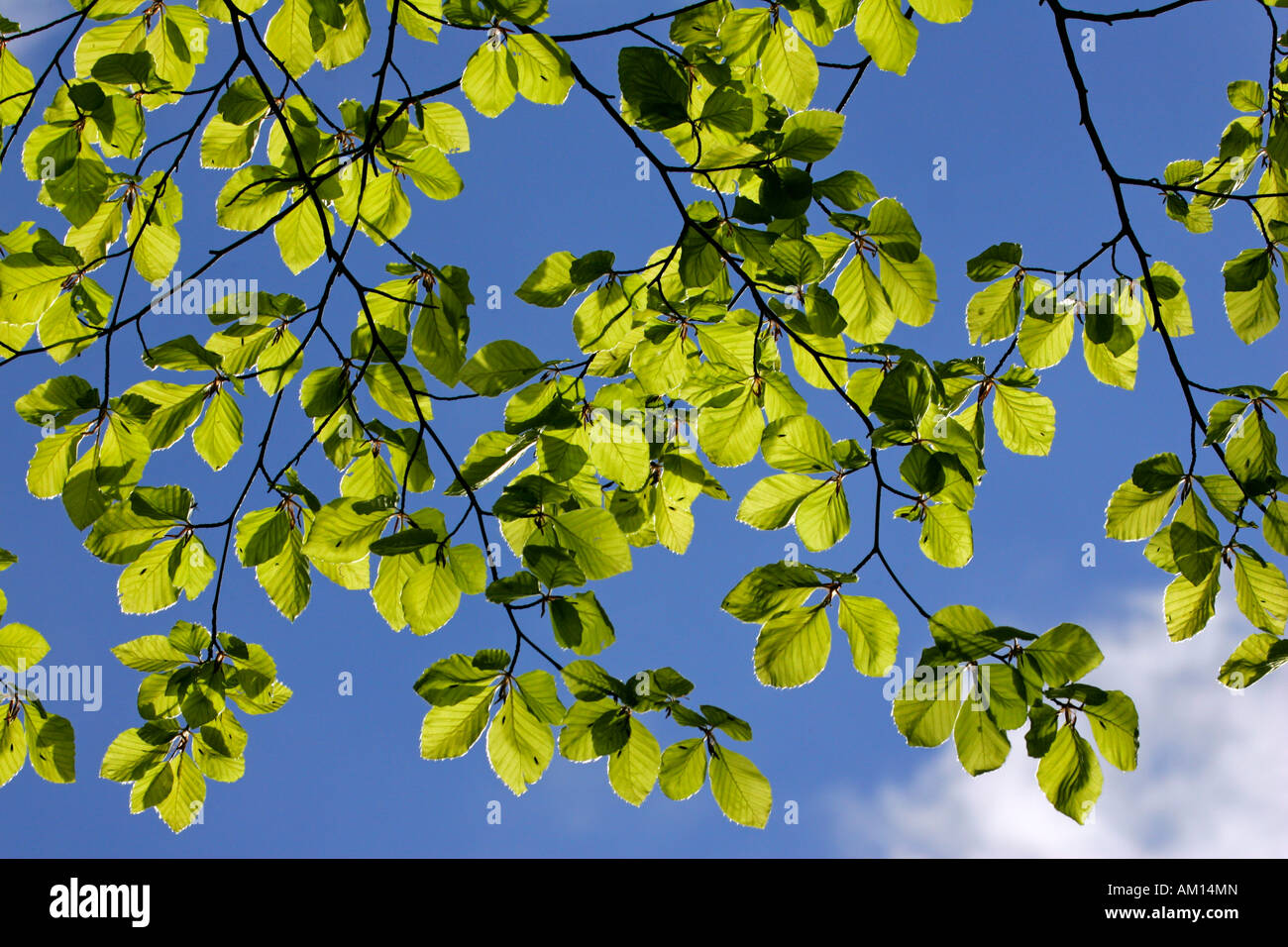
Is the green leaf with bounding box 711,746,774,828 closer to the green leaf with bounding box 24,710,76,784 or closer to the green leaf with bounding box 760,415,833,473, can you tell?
the green leaf with bounding box 760,415,833,473

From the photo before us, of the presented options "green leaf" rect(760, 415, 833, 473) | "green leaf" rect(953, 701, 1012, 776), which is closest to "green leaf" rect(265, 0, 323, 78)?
"green leaf" rect(760, 415, 833, 473)

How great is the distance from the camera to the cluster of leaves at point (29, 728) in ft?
6.54

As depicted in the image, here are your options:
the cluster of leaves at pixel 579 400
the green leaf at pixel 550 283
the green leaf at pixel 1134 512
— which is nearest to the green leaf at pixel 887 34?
the cluster of leaves at pixel 579 400

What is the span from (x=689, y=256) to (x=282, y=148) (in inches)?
52.3

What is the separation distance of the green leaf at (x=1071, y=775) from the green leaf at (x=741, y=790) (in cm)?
53

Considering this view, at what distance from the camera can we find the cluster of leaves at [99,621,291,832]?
201 cm

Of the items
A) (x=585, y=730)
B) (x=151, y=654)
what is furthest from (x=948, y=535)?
(x=151, y=654)

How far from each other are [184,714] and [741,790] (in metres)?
1.38

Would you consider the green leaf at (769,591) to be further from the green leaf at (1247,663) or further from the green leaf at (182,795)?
the green leaf at (182,795)

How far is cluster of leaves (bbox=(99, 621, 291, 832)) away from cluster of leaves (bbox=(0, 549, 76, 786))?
0.10 metres

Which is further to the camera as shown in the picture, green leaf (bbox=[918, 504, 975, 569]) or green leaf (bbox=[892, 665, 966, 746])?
green leaf (bbox=[918, 504, 975, 569])

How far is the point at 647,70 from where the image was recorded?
1625 mm

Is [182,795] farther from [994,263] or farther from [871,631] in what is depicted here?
[994,263]

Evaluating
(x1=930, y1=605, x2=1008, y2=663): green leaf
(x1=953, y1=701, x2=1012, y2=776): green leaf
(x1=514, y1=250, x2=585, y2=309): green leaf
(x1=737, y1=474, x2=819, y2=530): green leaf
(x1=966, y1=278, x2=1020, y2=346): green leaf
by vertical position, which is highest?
(x1=514, y1=250, x2=585, y2=309): green leaf
